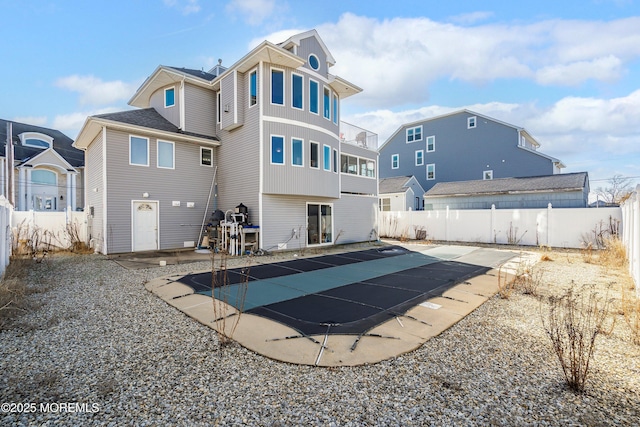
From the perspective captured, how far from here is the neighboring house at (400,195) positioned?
2272 centimetres

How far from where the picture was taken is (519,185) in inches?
752

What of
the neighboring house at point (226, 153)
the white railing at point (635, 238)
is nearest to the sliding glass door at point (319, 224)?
the neighboring house at point (226, 153)

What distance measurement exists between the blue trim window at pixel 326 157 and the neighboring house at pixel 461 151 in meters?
16.3

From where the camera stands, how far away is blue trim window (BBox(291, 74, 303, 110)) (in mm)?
12125

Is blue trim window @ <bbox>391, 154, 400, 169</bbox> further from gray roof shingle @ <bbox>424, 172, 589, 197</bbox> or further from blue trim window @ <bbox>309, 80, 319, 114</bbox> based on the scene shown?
blue trim window @ <bbox>309, 80, 319, 114</bbox>

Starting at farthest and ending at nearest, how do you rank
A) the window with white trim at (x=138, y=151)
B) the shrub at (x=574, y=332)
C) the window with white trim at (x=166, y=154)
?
the window with white trim at (x=166, y=154), the window with white trim at (x=138, y=151), the shrub at (x=574, y=332)

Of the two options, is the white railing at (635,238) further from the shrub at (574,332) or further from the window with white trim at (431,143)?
the window with white trim at (431,143)

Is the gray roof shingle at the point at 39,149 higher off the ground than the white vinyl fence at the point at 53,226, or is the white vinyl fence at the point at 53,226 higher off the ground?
the gray roof shingle at the point at 39,149

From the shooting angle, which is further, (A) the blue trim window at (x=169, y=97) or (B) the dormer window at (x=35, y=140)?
(B) the dormer window at (x=35, y=140)

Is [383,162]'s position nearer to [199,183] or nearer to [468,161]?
[468,161]

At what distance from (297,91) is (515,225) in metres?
12.4

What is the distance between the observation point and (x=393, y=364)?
316 cm

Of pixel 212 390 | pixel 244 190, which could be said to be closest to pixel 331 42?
pixel 244 190

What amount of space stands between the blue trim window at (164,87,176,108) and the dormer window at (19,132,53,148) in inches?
629
